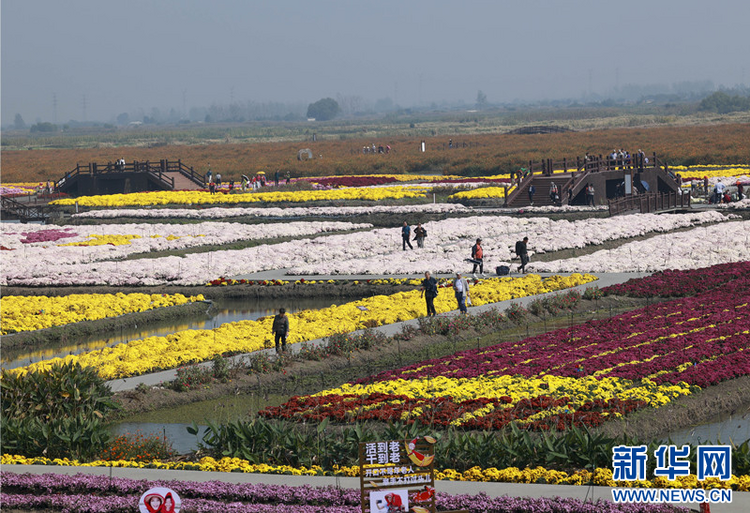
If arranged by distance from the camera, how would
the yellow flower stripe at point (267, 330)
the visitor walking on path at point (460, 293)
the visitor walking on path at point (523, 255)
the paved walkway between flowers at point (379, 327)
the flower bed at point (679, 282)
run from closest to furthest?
the paved walkway between flowers at point (379, 327) → the yellow flower stripe at point (267, 330) → the visitor walking on path at point (460, 293) → the flower bed at point (679, 282) → the visitor walking on path at point (523, 255)

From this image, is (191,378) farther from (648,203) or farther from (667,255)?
(648,203)

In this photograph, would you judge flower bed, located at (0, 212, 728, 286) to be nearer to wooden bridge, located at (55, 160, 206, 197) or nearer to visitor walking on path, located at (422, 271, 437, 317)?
visitor walking on path, located at (422, 271, 437, 317)

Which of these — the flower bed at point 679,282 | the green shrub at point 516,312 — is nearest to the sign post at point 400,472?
the green shrub at point 516,312

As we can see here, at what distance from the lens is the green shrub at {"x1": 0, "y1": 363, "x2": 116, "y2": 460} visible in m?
16.8

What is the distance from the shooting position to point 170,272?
4000 centimetres

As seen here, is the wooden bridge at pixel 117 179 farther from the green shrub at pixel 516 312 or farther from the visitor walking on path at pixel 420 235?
the green shrub at pixel 516 312

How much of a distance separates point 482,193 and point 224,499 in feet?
176

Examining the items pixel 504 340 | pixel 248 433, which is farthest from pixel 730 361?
pixel 248 433

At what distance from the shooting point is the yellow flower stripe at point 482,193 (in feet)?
213

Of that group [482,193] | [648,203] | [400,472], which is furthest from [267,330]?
[482,193]

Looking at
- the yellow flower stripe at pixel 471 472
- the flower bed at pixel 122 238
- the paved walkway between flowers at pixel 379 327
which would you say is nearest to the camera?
the yellow flower stripe at pixel 471 472

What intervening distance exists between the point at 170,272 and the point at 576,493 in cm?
2923

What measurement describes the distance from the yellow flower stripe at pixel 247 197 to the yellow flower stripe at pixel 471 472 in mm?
51464

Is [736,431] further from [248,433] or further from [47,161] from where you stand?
[47,161]
